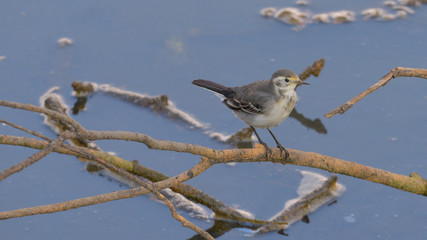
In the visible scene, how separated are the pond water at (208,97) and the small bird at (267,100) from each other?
2.14 ft

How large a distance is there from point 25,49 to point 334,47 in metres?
3.51

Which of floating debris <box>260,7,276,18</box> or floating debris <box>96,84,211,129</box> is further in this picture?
floating debris <box>260,7,276,18</box>

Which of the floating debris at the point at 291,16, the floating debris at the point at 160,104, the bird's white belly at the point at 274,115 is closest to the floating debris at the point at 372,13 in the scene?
the floating debris at the point at 291,16

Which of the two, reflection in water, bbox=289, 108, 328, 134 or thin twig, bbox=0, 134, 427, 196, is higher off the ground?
reflection in water, bbox=289, 108, 328, 134

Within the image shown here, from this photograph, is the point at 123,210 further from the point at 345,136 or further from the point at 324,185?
the point at 345,136

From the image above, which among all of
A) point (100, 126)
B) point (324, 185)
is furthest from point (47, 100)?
point (324, 185)

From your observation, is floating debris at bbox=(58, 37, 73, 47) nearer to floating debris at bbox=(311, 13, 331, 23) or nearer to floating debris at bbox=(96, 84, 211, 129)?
floating debris at bbox=(96, 84, 211, 129)

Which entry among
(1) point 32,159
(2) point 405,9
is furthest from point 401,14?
(1) point 32,159

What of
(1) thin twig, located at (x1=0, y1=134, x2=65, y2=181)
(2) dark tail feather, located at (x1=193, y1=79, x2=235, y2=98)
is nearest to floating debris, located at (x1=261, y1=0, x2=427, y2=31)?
(2) dark tail feather, located at (x1=193, y1=79, x2=235, y2=98)

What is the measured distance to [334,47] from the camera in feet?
23.5

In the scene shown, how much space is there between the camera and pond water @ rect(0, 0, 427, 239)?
17.1 feet

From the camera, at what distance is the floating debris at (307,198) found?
512 cm

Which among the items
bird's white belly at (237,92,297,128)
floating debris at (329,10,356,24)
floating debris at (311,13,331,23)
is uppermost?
floating debris at (311,13,331,23)

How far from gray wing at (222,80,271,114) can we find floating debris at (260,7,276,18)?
2.40m
